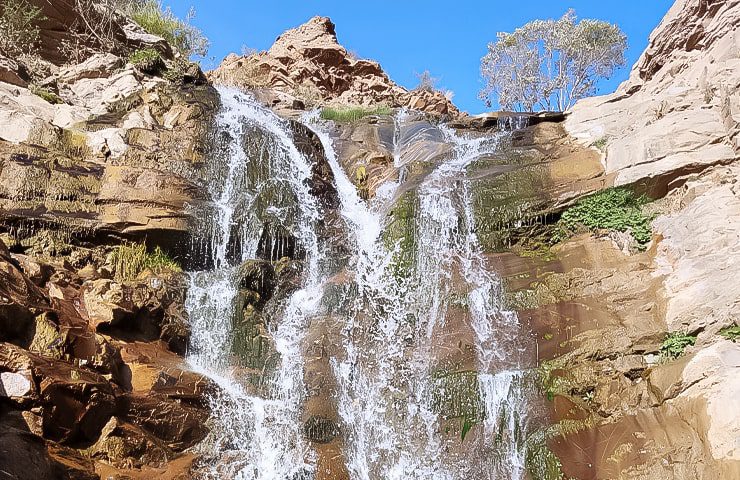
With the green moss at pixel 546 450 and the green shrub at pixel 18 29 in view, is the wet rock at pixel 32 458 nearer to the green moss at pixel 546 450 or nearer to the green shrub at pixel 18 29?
the green moss at pixel 546 450

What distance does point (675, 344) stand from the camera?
10.2 metres

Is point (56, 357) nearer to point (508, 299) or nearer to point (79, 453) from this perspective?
point (79, 453)

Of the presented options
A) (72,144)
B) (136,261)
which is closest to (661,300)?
(136,261)

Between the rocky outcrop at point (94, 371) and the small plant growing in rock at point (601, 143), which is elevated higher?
the small plant growing in rock at point (601, 143)

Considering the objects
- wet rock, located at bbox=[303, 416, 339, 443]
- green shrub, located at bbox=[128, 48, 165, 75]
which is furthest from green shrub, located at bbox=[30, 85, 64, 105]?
wet rock, located at bbox=[303, 416, 339, 443]

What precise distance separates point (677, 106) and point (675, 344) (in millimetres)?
6280

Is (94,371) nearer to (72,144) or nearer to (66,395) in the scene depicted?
(66,395)

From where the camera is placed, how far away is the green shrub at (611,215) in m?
12.7

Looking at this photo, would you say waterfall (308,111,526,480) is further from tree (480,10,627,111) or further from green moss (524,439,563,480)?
tree (480,10,627,111)

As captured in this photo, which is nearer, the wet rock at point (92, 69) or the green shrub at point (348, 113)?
the wet rock at point (92, 69)

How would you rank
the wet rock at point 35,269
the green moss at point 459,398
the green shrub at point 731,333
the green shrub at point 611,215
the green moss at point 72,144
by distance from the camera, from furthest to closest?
the green moss at point 72,144, the green shrub at point 611,215, the wet rock at point 35,269, the green moss at point 459,398, the green shrub at point 731,333

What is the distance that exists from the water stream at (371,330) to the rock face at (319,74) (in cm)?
1134

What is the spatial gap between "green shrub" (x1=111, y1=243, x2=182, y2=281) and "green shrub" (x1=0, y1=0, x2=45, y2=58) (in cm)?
996

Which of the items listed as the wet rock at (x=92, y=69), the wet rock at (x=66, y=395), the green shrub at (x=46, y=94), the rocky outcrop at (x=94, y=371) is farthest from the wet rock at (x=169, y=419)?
the wet rock at (x=92, y=69)
